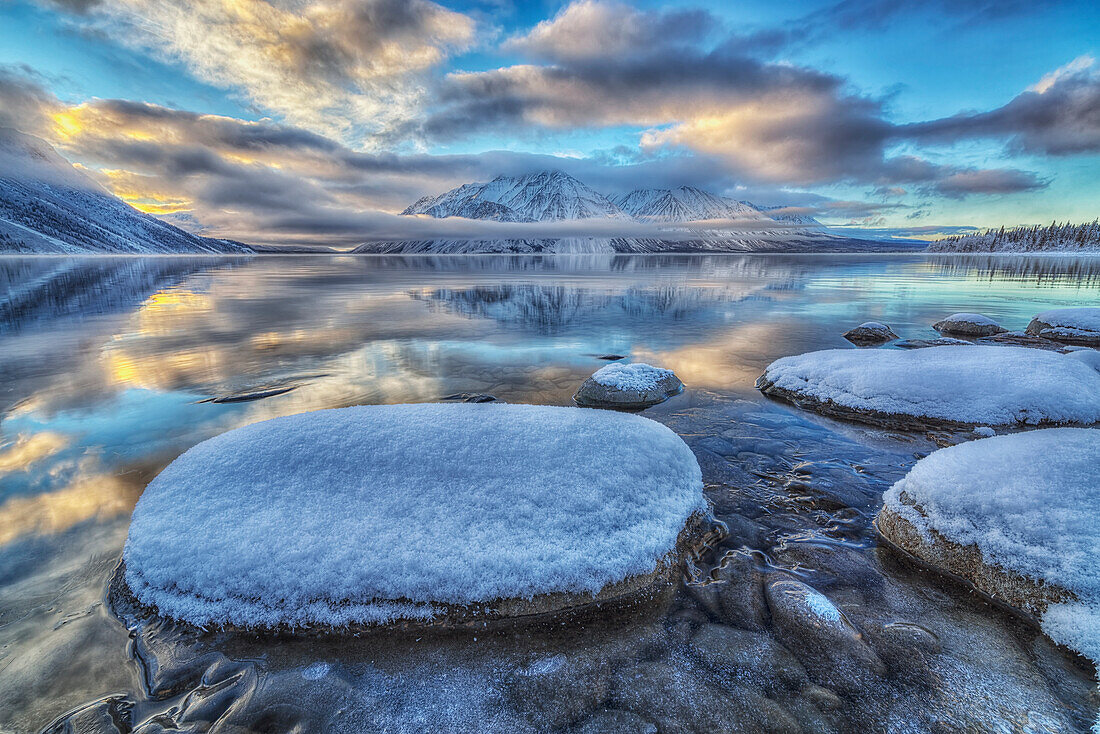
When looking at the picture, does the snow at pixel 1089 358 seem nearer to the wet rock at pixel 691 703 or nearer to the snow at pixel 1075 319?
the snow at pixel 1075 319

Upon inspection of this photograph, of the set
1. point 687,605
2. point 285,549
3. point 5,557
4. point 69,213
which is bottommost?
point 687,605

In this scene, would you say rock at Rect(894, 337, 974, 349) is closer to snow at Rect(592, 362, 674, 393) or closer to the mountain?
snow at Rect(592, 362, 674, 393)

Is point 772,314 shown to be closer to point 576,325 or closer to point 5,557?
point 576,325

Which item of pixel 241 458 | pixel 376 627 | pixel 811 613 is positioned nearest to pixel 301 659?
pixel 376 627

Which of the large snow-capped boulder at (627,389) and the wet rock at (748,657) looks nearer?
the wet rock at (748,657)

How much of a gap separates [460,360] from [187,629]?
31.5ft

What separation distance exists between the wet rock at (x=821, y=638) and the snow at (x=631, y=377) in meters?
5.65

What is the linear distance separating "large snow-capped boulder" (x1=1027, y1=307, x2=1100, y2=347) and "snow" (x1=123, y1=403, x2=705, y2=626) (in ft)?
62.2

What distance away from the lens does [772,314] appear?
861 inches

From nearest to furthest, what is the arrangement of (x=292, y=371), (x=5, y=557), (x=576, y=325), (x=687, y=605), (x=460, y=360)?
(x=687, y=605) → (x=5, y=557) → (x=292, y=371) → (x=460, y=360) → (x=576, y=325)

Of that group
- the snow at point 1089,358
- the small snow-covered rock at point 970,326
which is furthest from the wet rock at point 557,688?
the small snow-covered rock at point 970,326

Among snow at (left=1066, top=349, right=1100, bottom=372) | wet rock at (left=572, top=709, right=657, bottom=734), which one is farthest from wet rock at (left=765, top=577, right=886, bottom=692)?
snow at (left=1066, top=349, right=1100, bottom=372)

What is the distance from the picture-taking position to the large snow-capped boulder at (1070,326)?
48.4ft

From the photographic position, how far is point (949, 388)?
326 inches
